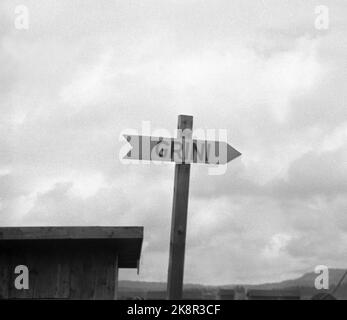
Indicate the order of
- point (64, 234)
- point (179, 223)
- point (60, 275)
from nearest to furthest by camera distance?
point (179, 223) < point (64, 234) < point (60, 275)

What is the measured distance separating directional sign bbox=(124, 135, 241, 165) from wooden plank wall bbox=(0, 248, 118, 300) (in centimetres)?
396

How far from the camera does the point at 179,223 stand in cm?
586

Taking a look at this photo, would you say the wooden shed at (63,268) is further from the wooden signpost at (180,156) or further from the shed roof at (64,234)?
the wooden signpost at (180,156)

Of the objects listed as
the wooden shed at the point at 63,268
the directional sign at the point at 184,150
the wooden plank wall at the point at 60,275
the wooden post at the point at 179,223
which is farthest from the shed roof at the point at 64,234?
the directional sign at the point at 184,150

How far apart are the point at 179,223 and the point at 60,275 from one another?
4.10 m

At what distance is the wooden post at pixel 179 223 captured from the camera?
5676 mm

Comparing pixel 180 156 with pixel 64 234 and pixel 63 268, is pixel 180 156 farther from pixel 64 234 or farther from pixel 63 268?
pixel 63 268

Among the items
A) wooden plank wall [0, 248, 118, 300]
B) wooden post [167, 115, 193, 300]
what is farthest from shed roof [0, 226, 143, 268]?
wooden post [167, 115, 193, 300]

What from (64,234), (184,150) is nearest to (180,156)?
(184,150)

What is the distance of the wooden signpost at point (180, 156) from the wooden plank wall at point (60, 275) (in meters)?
3.74

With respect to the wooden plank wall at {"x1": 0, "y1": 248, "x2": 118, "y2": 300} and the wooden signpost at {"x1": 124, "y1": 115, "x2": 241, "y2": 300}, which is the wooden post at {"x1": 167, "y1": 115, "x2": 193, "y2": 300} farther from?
the wooden plank wall at {"x1": 0, "y1": 248, "x2": 118, "y2": 300}
